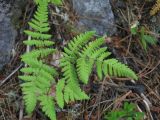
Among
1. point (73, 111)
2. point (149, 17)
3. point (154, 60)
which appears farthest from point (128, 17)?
point (73, 111)

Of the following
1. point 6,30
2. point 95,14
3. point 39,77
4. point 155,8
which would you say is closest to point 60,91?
point 39,77

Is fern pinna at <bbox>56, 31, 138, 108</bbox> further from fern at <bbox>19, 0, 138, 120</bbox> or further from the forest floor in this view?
the forest floor

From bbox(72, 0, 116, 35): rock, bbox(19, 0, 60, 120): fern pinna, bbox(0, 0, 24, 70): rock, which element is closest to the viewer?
bbox(19, 0, 60, 120): fern pinna

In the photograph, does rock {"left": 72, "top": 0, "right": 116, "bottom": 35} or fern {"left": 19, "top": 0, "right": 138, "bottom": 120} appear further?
rock {"left": 72, "top": 0, "right": 116, "bottom": 35}

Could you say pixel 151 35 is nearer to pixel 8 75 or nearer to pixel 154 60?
pixel 154 60

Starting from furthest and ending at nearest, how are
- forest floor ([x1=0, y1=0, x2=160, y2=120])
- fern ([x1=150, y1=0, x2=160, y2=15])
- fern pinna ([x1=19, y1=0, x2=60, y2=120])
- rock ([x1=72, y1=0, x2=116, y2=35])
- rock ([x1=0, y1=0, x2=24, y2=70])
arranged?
fern ([x1=150, y1=0, x2=160, y2=15])
rock ([x1=72, y1=0, x2=116, y2=35])
rock ([x1=0, y1=0, x2=24, y2=70])
forest floor ([x1=0, y1=0, x2=160, y2=120])
fern pinna ([x1=19, y1=0, x2=60, y2=120])

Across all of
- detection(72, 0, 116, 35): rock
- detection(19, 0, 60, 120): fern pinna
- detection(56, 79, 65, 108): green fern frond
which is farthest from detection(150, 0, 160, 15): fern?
detection(56, 79, 65, 108): green fern frond

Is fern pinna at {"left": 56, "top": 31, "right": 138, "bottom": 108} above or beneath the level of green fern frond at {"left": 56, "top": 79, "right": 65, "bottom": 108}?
above

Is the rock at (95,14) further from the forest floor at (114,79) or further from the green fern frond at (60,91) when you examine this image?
the green fern frond at (60,91)
